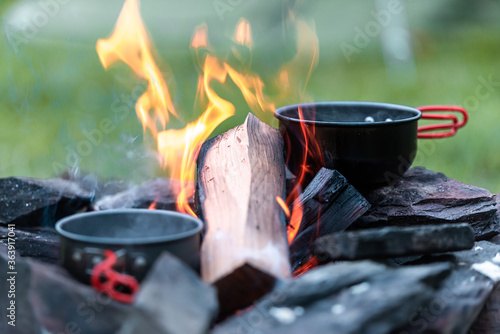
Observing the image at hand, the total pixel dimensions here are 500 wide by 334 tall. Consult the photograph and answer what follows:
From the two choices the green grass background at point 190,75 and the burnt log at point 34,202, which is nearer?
the burnt log at point 34,202

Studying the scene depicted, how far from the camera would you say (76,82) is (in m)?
4.78

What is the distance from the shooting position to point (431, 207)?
2.22 metres

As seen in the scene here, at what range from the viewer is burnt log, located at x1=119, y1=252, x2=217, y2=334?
1.28 metres

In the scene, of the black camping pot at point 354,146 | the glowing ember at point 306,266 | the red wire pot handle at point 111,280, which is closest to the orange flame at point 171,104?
the black camping pot at point 354,146

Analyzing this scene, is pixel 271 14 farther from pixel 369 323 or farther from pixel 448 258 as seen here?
pixel 369 323

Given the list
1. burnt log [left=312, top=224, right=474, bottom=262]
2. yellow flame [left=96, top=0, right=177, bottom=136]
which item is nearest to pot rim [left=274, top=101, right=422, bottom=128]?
yellow flame [left=96, top=0, right=177, bottom=136]

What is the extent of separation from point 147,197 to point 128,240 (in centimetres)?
112

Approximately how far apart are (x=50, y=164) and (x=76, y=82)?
1.27m

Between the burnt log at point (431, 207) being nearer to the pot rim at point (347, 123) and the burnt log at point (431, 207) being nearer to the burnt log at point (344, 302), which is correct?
the pot rim at point (347, 123)

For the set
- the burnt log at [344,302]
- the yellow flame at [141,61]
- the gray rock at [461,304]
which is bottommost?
the gray rock at [461,304]

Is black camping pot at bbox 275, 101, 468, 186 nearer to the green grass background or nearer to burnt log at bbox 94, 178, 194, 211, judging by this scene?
burnt log at bbox 94, 178, 194, 211

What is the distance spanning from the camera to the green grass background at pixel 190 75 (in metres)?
3.88

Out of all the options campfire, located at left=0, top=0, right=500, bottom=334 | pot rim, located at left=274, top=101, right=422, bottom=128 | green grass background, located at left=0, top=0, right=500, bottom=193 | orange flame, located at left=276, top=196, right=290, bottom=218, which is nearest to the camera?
campfire, located at left=0, top=0, right=500, bottom=334

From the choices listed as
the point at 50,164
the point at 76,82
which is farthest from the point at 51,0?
the point at 50,164
